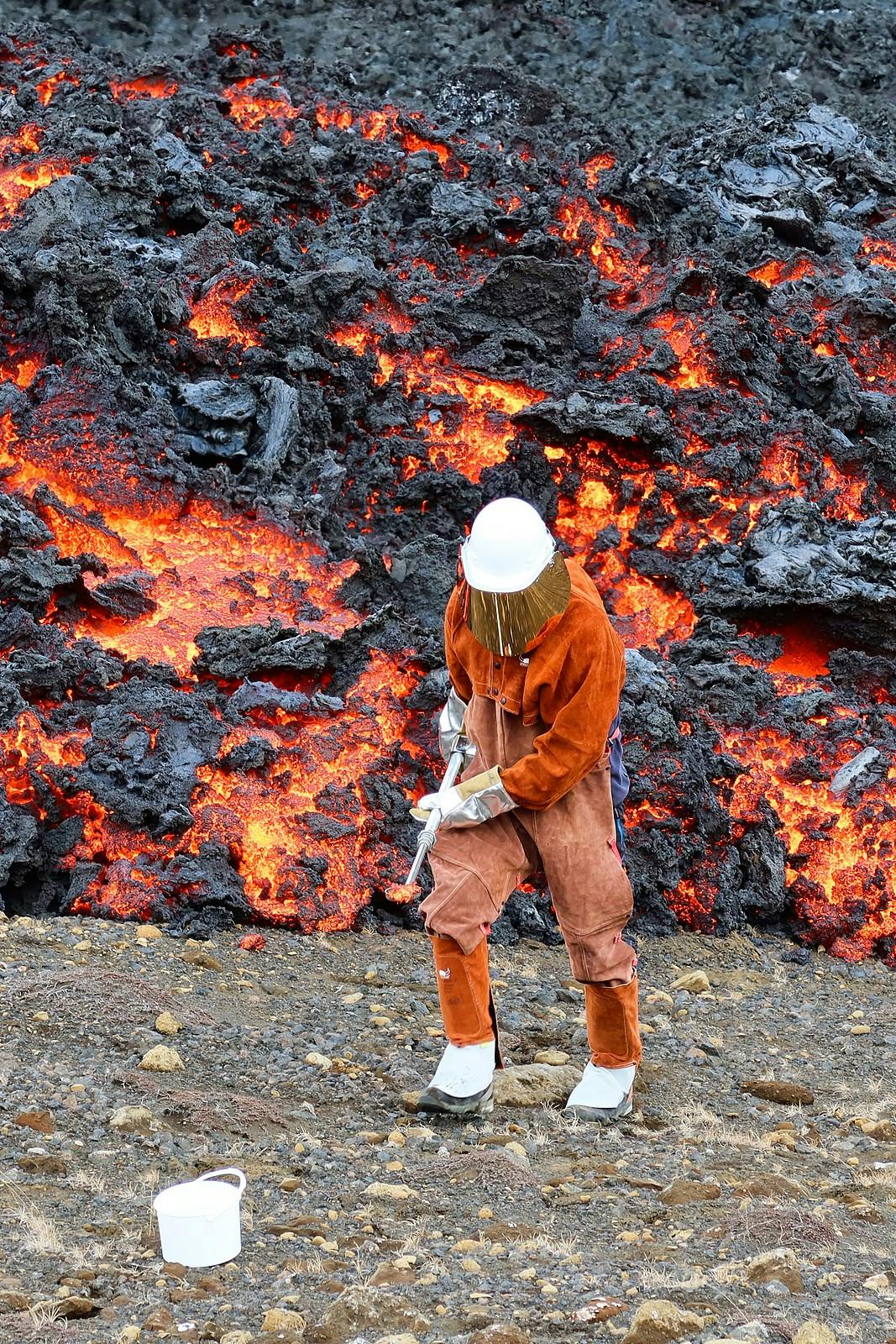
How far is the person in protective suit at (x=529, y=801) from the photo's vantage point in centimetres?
413

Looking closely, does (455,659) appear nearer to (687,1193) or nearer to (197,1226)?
(687,1193)

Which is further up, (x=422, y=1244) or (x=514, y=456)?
(x=422, y=1244)

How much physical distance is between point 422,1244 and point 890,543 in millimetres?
5976

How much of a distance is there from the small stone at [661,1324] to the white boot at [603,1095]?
1.54 metres

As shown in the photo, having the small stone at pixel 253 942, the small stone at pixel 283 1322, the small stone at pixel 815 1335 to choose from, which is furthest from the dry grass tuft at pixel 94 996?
the small stone at pixel 815 1335

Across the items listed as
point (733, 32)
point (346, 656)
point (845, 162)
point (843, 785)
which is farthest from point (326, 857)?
point (733, 32)

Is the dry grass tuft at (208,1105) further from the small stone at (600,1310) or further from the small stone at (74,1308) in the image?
the small stone at (600,1310)

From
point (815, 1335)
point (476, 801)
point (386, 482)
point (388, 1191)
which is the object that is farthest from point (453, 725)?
point (386, 482)

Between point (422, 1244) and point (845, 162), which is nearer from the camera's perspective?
point (422, 1244)

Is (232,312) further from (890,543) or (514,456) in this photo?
(890,543)

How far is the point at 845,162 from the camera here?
13000mm

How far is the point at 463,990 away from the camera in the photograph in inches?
168

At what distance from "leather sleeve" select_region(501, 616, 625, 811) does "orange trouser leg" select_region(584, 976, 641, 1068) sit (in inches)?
27.1

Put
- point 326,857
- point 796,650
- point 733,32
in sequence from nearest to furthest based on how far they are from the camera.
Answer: point 326,857 → point 796,650 → point 733,32
